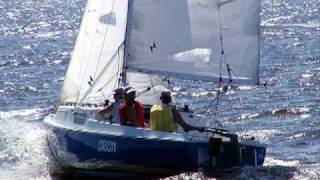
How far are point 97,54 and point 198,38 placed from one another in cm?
274

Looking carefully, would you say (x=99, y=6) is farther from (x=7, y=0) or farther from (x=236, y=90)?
(x=7, y=0)

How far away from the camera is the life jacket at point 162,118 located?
18.7m

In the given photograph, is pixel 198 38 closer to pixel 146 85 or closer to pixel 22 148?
pixel 146 85

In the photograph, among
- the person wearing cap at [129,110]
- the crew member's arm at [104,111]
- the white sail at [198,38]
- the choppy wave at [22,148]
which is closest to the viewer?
the person wearing cap at [129,110]

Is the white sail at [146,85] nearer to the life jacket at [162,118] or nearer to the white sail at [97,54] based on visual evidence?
the white sail at [97,54]

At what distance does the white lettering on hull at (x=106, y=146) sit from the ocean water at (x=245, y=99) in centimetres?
153

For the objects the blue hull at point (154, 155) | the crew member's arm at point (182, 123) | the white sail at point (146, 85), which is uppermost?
the white sail at point (146, 85)

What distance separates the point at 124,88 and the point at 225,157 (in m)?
2.43

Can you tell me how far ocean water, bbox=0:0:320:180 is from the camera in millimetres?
22078

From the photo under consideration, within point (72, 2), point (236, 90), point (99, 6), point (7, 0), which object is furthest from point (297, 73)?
point (7, 0)

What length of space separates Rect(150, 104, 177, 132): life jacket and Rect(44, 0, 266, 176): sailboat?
522 millimetres

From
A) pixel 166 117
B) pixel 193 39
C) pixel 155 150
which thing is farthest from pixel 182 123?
pixel 193 39

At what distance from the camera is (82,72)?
→ 21828mm

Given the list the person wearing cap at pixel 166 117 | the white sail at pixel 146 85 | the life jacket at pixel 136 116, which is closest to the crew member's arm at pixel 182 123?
the person wearing cap at pixel 166 117
